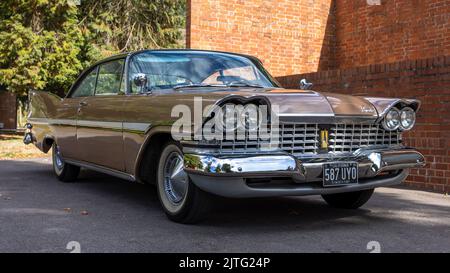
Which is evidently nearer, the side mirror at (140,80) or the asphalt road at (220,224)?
the asphalt road at (220,224)

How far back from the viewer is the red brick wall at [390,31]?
9062mm

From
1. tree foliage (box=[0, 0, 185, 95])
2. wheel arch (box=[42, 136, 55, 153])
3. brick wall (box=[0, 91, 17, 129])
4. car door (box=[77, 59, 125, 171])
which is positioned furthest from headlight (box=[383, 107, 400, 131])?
brick wall (box=[0, 91, 17, 129])

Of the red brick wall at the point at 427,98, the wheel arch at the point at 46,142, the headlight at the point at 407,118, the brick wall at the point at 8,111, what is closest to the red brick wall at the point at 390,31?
the red brick wall at the point at 427,98

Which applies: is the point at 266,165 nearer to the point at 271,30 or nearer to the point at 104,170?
the point at 104,170

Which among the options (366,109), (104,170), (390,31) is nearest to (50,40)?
(390,31)

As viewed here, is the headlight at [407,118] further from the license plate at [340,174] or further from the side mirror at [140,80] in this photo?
the side mirror at [140,80]

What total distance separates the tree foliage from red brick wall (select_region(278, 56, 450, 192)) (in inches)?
451

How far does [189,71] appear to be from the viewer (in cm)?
507

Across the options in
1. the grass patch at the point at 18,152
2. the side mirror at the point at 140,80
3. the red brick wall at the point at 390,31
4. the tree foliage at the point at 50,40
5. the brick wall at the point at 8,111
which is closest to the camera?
the side mirror at the point at 140,80

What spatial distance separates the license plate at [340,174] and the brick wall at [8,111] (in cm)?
2083

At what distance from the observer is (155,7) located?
21000 mm

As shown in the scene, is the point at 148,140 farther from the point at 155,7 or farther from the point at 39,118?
the point at 155,7

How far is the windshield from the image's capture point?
497 centimetres

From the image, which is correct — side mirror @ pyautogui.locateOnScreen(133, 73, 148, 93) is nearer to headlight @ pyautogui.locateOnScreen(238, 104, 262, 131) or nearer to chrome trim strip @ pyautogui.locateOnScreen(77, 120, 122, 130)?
chrome trim strip @ pyautogui.locateOnScreen(77, 120, 122, 130)
